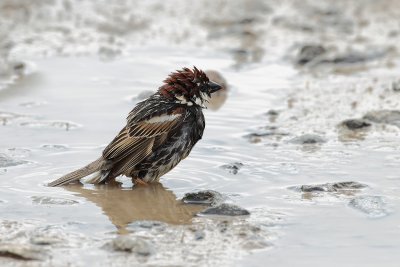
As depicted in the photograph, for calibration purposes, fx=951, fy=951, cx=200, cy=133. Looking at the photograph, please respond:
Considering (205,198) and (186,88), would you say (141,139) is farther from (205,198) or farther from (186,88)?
(205,198)

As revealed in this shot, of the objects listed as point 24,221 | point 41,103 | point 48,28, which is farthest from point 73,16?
point 24,221

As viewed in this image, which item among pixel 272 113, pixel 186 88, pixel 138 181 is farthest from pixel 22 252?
pixel 272 113

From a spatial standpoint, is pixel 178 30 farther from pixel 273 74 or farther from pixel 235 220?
pixel 235 220

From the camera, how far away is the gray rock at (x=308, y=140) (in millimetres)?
9211

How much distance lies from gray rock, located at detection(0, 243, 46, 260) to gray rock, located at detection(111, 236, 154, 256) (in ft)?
1.53

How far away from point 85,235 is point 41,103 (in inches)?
172

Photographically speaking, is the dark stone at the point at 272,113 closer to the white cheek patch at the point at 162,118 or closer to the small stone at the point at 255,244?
the white cheek patch at the point at 162,118

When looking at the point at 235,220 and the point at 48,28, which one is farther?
the point at 48,28

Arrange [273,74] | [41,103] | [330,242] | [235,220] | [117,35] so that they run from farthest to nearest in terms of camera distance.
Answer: [117,35], [273,74], [41,103], [235,220], [330,242]

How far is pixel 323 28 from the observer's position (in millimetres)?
14742

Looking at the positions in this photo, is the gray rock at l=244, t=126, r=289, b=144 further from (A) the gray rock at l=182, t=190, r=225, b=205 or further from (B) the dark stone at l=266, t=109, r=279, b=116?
(A) the gray rock at l=182, t=190, r=225, b=205

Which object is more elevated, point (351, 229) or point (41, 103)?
point (41, 103)

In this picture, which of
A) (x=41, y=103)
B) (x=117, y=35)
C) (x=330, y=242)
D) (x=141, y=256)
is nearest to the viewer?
(x=141, y=256)

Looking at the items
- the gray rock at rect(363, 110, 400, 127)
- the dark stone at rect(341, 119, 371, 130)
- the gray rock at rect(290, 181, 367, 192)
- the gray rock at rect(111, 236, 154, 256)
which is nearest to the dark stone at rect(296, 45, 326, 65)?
the gray rock at rect(363, 110, 400, 127)
